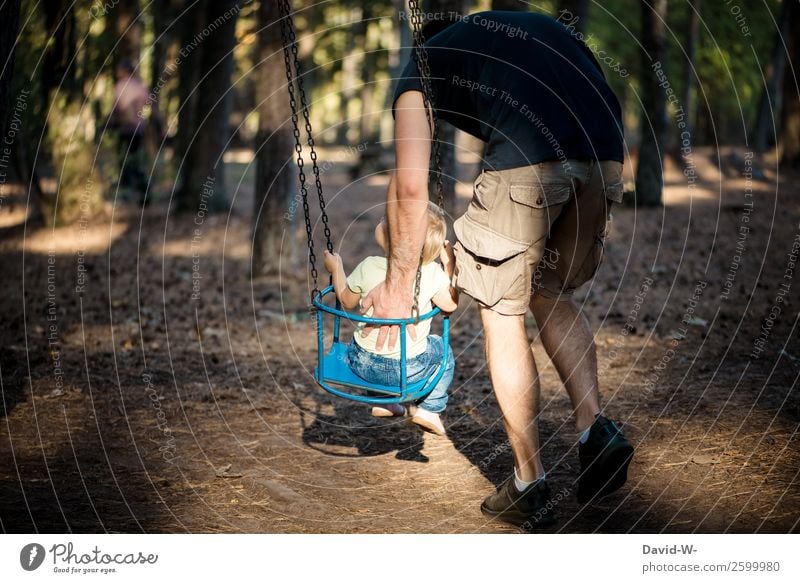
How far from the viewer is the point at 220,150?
1325cm

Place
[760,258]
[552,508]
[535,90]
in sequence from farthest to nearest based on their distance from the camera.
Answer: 1. [760,258]
2. [552,508]
3. [535,90]

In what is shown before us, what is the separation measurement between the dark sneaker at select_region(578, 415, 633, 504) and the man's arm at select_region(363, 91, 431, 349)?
1.07 metres

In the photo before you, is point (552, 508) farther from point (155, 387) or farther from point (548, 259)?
point (155, 387)

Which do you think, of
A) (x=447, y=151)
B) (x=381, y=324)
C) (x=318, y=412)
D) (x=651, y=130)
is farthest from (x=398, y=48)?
(x=381, y=324)

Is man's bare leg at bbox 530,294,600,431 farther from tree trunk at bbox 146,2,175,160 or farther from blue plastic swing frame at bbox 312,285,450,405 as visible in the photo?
tree trunk at bbox 146,2,175,160

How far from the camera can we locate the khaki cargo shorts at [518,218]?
3686 mm

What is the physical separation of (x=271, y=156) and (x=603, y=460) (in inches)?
228

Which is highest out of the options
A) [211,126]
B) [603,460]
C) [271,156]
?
[211,126]

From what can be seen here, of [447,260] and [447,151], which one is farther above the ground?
[447,151]

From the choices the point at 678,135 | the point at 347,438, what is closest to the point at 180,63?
the point at 678,135

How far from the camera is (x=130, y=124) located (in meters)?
14.5

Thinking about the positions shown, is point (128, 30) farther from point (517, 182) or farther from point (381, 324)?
point (517, 182)

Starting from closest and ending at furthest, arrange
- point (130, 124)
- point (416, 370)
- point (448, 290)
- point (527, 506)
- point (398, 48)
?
point (527, 506), point (448, 290), point (416, 370), point (398, 48), point (130, 124)

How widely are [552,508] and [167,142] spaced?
17.8 m
